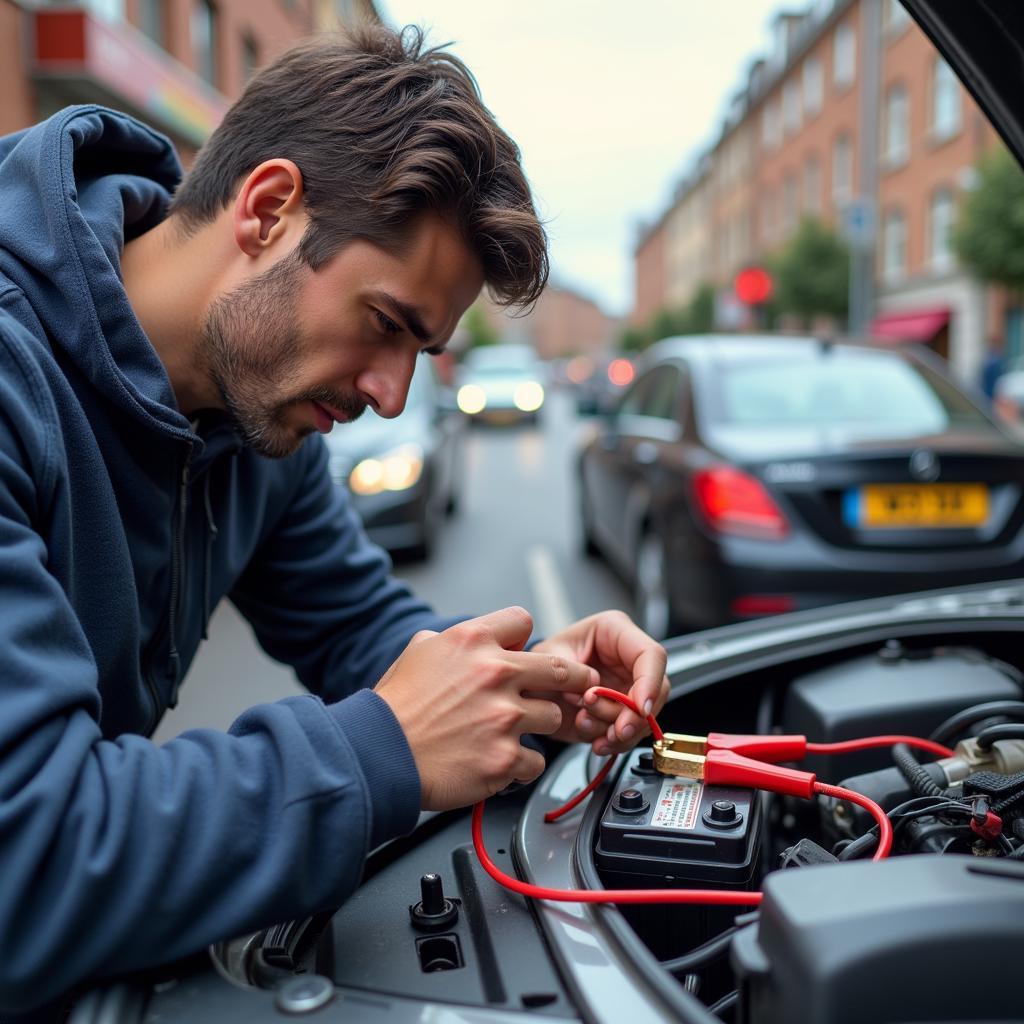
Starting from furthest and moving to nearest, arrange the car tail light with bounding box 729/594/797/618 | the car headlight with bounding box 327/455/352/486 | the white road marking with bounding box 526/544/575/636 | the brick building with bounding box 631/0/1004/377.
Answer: the brick building with bounding box 631/0/1004/377 < the car headlight with bounding box 327/455/352/486 < the white road marking with bounding box 526/544/575/636 < the car tail light with bounding box 729/594/797/618

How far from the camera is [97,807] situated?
0.92 meters

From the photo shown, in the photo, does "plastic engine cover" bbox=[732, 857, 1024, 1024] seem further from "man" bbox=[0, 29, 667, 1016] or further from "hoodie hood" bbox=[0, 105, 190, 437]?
"hoodie hood" bbox=[0, 105, 190, 437]

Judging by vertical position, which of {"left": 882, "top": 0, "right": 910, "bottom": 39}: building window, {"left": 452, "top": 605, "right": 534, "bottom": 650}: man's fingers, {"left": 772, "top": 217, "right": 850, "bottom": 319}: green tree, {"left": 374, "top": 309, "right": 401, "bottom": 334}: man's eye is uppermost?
{"left": 882, "top": 0, "right": 910, "bottom": 39}: building window

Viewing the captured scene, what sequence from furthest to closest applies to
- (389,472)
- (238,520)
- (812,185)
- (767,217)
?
(767,217)
(812,185)
(389,472)
(238,520)

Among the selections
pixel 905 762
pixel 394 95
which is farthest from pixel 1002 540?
pixel 394 95

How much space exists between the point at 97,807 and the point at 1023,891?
2.66ft

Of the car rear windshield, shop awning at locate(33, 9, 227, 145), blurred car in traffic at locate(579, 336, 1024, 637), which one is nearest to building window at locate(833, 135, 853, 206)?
shop awning at locate(33, 9, 227, 145)

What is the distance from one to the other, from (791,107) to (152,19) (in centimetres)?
2727

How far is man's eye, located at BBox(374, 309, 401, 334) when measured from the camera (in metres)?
1.49

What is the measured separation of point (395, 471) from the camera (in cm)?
606

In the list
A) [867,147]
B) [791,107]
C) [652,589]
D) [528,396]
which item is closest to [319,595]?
[652,589]

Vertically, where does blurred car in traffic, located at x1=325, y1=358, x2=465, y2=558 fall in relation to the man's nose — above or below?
below

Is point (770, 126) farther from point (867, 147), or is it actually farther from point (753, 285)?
point (867, 147)

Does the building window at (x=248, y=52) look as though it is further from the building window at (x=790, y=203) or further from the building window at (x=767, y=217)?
the building window at (x=767, y=217)
